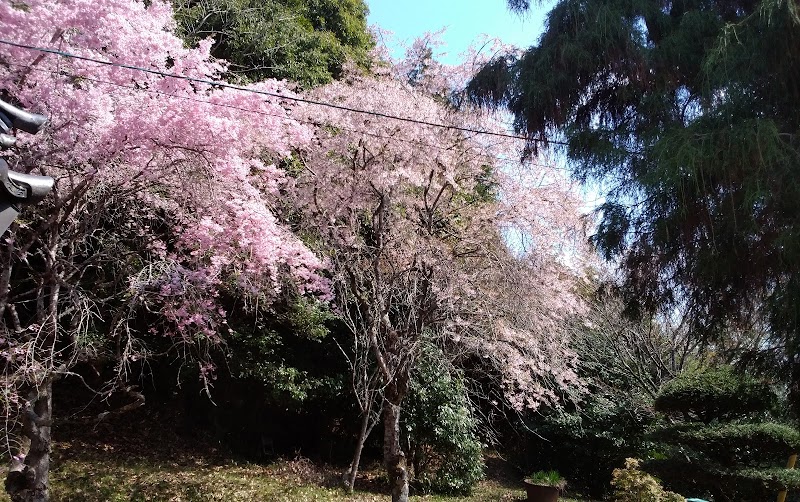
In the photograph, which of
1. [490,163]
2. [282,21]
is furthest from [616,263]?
[282,21]

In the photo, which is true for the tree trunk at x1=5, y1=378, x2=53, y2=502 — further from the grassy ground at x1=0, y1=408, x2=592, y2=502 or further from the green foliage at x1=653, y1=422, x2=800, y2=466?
the green foliage at x1=653, y1=422, x2=800, y2=466

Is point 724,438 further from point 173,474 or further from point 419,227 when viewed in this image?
point 173,474

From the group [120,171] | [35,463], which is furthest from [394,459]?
[120,171]

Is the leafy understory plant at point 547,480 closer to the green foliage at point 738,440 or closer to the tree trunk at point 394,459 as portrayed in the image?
the green foliage at point 738,440

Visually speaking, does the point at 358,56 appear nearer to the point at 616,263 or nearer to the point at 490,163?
the point at 490,163

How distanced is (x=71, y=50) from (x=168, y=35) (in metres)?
0.77

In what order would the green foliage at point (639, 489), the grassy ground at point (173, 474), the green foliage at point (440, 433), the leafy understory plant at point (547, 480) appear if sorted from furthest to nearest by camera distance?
1. the green foliage at point (440, 433)
2. the leafy understory plant at point (547, 480)
3. the grassy ground at point (173, 474)
4. the green foliage at point (639, 489)

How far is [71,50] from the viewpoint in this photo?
445cm

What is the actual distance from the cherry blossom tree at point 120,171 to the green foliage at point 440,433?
3.67 m

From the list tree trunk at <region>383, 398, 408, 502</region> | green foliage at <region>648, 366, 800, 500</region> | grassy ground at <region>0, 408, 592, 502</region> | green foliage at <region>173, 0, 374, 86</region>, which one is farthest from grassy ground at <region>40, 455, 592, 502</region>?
green foliage at <region>173, 0, 374, 86</region>

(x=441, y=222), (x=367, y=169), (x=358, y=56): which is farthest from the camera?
(x=358, y=56)

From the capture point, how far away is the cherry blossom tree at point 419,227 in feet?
21.3

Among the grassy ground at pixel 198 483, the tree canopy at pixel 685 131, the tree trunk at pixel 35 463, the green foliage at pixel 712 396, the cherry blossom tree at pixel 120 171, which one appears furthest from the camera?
the green foliage at pixel 712 396

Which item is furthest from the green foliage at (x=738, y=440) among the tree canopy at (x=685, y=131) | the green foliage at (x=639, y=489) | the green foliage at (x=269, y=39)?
the green foliage at (x=269, y=39)
